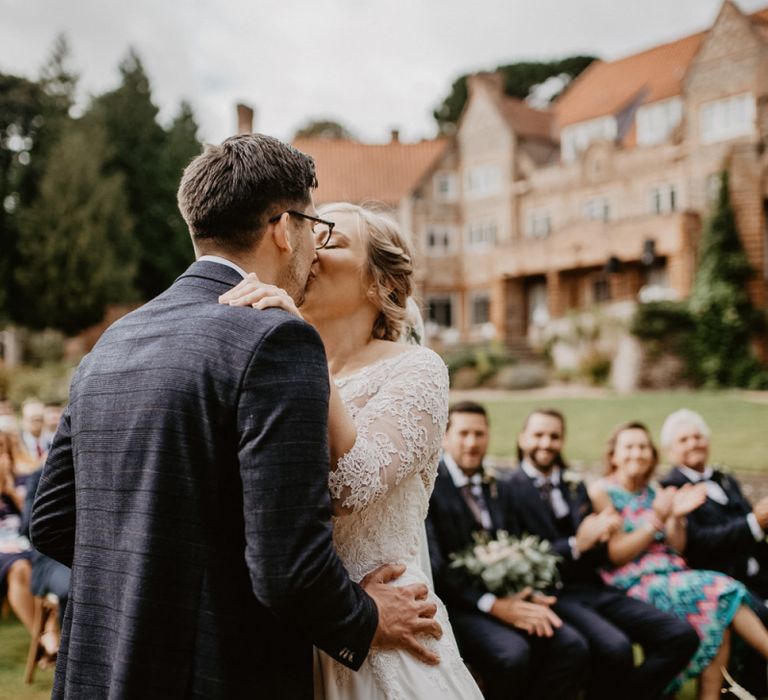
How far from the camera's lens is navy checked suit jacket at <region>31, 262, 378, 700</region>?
1.54 metres

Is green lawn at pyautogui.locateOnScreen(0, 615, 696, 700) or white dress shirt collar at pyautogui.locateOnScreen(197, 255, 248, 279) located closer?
white dress shirt collar at pyautogui.locateOnScreen(197, 255, 248, 279)

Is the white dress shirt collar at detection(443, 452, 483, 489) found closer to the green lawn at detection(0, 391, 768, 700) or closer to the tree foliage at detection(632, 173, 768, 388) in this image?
the green lawn at detection(0, 391, 768, 700)

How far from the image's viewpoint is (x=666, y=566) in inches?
194

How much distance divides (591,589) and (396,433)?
350cm

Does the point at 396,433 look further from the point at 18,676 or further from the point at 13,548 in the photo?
the point at 13,548

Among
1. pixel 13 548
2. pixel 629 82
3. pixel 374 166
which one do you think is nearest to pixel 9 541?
→ pixel 13 548

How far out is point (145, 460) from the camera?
1.62 metres

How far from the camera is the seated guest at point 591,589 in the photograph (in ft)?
14.3

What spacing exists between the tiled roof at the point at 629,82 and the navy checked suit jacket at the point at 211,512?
1288 inches

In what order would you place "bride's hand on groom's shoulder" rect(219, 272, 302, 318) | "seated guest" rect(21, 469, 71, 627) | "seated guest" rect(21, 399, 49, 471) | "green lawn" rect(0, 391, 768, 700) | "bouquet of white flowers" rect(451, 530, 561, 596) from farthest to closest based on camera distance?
"seated guest" rect(21, 399, 49, 471) < "green lawn" rect(0, 391, 768, 700) < "seated guest" rect(21, 469, 71, 627) < "bouquet of white flowers" rect(451, 530, 561, 596) < "bride's hand on groom's shoulder" rect(219, 272, 302, 318)

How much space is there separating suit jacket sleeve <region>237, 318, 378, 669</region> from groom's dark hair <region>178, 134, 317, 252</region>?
0.33m

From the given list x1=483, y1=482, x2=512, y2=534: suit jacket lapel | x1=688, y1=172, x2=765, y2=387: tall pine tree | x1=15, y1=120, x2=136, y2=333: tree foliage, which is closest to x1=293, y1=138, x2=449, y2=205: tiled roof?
x1=15, y1=120, x2=136, y2=333: tree foliage

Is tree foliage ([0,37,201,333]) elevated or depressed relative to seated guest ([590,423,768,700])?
A: elevated

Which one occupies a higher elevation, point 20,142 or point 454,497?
point 20,142
